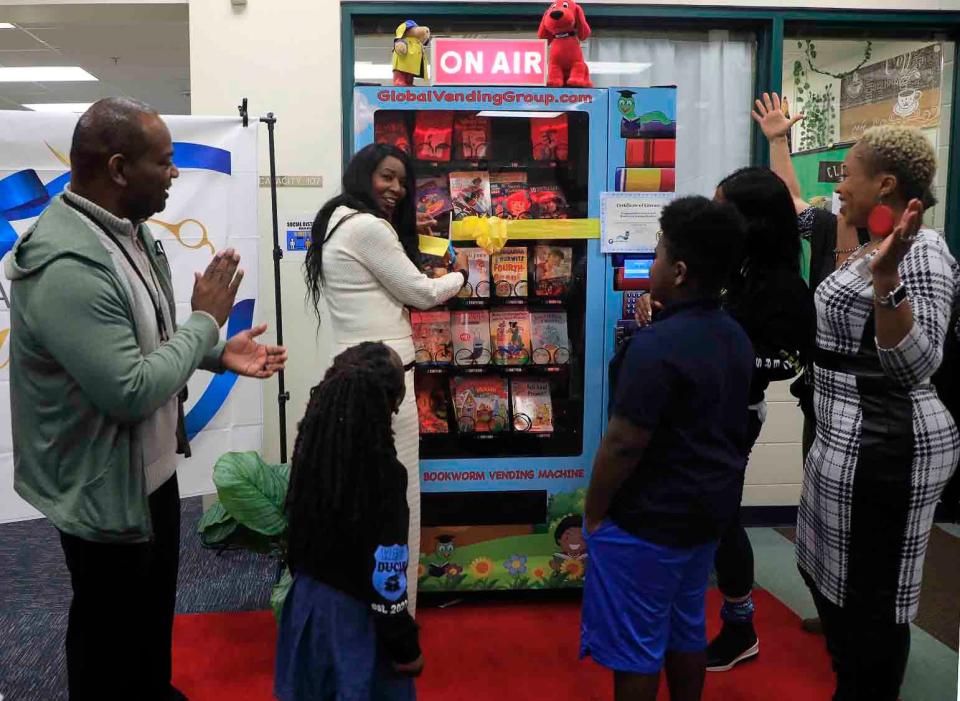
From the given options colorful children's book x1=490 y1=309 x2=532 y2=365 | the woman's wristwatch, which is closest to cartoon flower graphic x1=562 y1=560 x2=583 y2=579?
colorful children's book x1=490 y1=309 x2=532 y2=365

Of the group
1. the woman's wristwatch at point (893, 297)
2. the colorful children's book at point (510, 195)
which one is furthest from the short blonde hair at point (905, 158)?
the colorful children's book at point (510, 195)

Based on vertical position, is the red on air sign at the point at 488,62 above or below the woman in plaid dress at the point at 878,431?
above

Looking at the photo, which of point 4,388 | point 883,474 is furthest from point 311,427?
point 4,388

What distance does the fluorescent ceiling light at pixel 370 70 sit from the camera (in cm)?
386

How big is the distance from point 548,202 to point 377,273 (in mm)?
880

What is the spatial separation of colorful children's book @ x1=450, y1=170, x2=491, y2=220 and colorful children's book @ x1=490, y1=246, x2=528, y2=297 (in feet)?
0.57

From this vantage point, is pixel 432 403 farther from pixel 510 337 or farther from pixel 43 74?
pixel 43 74

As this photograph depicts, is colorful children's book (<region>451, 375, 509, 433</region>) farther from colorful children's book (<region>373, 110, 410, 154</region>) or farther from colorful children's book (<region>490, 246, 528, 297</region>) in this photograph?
colorful children's book (<region>373, 110, 410, 154</region>)

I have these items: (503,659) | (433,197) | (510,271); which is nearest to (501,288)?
(510,271)

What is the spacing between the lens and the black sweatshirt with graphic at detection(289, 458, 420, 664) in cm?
157

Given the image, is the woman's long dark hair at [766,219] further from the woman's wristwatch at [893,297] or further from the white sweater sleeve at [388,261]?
the white sweater sleeve at [388,261]

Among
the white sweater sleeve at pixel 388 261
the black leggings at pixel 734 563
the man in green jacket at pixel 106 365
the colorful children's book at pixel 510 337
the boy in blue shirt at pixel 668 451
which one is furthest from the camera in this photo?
the colorful children's book at pixel 510 337

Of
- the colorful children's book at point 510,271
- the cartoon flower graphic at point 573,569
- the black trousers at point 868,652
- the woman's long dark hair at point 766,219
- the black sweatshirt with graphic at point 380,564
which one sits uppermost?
the woman's long dark hair at point 766,219

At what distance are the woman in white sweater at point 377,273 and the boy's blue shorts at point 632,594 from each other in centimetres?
79
